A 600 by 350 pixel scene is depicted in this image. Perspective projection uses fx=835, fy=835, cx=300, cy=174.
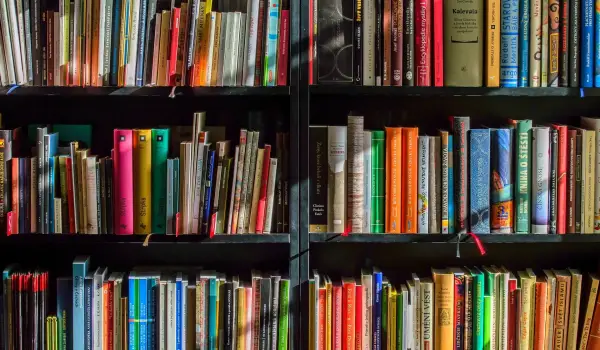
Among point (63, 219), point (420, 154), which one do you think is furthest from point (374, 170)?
point (63, 219)

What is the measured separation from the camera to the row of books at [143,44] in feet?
7.02

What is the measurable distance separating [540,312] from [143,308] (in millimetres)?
1079

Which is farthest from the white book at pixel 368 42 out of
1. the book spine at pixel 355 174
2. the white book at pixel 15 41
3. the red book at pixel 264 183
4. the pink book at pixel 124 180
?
the white book at pixel 15 41

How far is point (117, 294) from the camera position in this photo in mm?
2252

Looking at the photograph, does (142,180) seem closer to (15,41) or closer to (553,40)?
(15,41)

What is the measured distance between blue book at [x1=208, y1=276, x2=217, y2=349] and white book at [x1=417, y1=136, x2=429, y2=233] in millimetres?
573

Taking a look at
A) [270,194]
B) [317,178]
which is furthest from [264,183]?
[317,178]

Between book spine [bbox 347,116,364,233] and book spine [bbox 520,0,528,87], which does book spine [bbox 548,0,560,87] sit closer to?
book spine [bbox 520,0,528,87]

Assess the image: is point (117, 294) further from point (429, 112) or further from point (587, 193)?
point (587, 193)

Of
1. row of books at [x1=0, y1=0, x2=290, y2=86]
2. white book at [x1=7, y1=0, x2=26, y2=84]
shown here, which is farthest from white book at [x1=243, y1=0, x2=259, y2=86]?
white book at [x1=7, y1=0, x2=26, y2=84]

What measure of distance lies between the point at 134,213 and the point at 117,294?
0.24 metres

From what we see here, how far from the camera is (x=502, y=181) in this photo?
2.20m

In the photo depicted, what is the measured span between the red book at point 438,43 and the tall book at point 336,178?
28 centimetres

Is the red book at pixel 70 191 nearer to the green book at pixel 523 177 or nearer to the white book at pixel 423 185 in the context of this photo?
the white book at pixel 423 185
